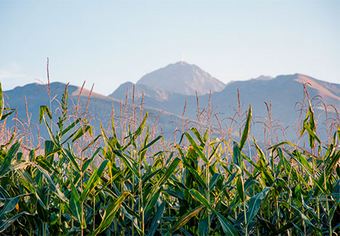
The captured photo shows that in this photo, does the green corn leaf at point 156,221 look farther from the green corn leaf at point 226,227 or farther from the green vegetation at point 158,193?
the green corn leaf at point 226,227

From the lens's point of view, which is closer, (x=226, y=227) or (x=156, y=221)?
(x=226, y=227)

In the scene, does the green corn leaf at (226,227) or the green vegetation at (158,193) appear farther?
the green vegetation at (158,193)

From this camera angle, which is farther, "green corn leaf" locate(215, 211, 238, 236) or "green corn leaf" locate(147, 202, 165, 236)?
"green corn leaf" locate(147, 202, 165, 236)

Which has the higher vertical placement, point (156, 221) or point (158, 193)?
point (158, 193)

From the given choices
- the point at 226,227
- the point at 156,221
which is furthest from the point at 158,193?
the point at 226,227

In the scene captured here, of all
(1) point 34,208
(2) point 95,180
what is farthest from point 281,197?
(1) point 34,208

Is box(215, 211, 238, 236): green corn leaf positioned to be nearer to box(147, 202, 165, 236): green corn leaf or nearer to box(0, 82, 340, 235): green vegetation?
box(0, 82, 340, 235): green vegetation

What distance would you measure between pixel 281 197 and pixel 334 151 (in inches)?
15.1

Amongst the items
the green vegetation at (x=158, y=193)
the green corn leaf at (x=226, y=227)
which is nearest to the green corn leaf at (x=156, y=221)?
the green vegetation at (x=158, y=193)

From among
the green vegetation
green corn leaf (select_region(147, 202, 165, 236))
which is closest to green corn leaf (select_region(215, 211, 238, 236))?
the green vegetation

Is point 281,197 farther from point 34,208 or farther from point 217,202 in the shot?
point 34,208

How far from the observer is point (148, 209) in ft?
6.99

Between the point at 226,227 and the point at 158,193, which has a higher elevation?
the point at 158,193

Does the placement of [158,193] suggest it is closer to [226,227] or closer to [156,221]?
[156,221]
